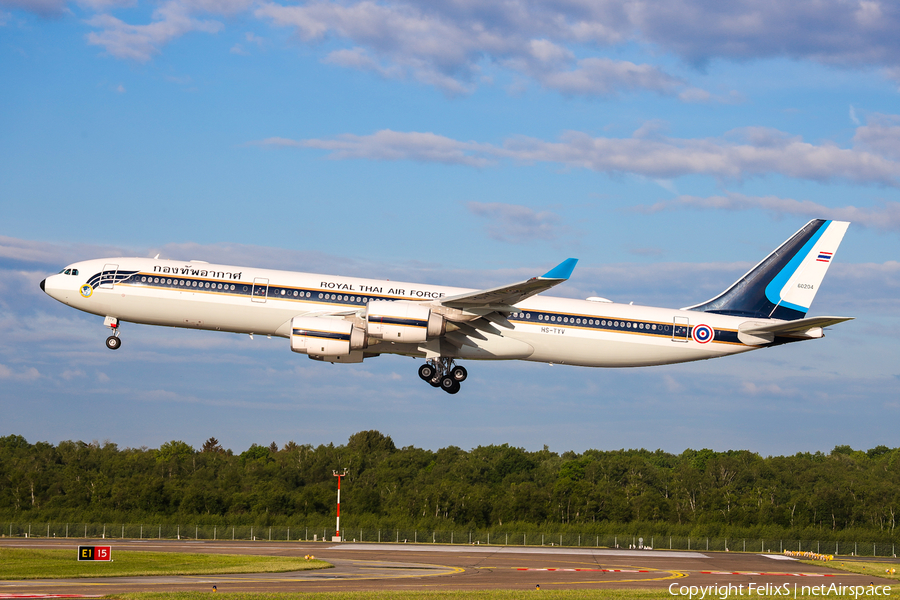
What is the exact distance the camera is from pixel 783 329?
48656 mm

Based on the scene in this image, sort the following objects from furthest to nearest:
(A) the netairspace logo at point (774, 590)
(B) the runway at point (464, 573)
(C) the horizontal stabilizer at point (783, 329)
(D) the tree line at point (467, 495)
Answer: (D) the tree line at point (467, 495), (C) the horizontal stabilizer at point (783, 329), (B) the runway at point (464, 573), (A) the netairspace logo at point (774, 590)

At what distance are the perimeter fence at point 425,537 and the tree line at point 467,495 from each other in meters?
12.7

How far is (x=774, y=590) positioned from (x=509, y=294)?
1864 centimetres

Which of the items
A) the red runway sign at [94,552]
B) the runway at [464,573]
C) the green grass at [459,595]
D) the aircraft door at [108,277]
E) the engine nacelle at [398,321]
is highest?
the aircraft door at [108,277]

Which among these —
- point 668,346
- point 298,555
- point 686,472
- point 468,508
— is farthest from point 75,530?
point 686,472

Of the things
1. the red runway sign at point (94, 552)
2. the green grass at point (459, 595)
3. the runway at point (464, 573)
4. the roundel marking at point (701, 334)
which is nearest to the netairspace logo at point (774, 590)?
the green grass at point (459, 595)

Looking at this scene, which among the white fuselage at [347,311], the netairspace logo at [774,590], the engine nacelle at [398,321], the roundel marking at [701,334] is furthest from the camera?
→ the roundel marking at [701,334]

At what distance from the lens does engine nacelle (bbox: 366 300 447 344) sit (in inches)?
1817

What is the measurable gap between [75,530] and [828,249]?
76.1 metres

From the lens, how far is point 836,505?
11544cm

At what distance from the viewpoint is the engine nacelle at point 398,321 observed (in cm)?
4616

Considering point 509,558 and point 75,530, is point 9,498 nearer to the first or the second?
point 75,530

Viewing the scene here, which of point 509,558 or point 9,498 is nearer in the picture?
point 509,558

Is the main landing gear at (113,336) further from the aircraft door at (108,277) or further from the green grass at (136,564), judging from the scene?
the green grass at (136,564)
